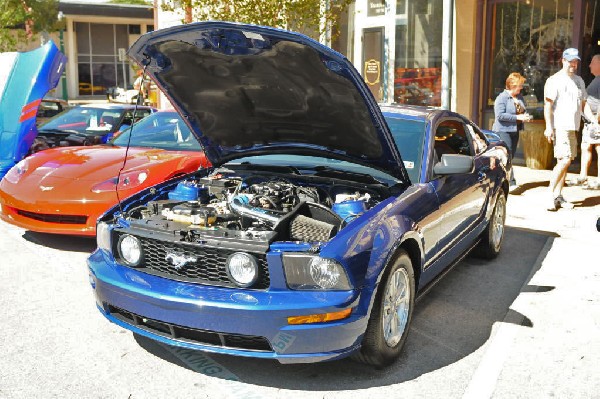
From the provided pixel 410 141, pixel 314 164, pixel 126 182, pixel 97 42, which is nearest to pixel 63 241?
pixel 126 182

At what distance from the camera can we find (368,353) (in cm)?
378

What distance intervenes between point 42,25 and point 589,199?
88.1ft

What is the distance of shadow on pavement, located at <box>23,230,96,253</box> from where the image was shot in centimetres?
664

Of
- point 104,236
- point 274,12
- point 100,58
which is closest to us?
point 104,236

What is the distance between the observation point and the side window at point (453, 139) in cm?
545

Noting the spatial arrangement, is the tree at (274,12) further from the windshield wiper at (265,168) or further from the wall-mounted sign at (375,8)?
the windshield wiper at (265,168)

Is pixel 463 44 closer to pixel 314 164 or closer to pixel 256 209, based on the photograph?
pixel 314 164

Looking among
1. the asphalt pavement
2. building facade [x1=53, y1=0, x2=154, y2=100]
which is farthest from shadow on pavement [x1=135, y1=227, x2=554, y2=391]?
building facade [x1=53, y1=0, x2=154, y2=100]

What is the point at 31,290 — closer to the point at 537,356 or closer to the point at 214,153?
the point at 214,153

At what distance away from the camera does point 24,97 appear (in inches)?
341

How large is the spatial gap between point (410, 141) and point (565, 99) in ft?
14.5

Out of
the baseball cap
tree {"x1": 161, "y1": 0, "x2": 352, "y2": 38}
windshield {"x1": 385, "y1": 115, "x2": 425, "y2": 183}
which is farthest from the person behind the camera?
tree {"x1": 161, "y1": 0, "x2": 352, "y2": 38}

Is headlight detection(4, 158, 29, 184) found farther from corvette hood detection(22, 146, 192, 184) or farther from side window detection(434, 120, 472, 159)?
side window detection(434, 120, 472, 159)

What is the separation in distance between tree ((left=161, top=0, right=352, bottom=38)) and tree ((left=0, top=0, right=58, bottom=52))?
52.3 feet
